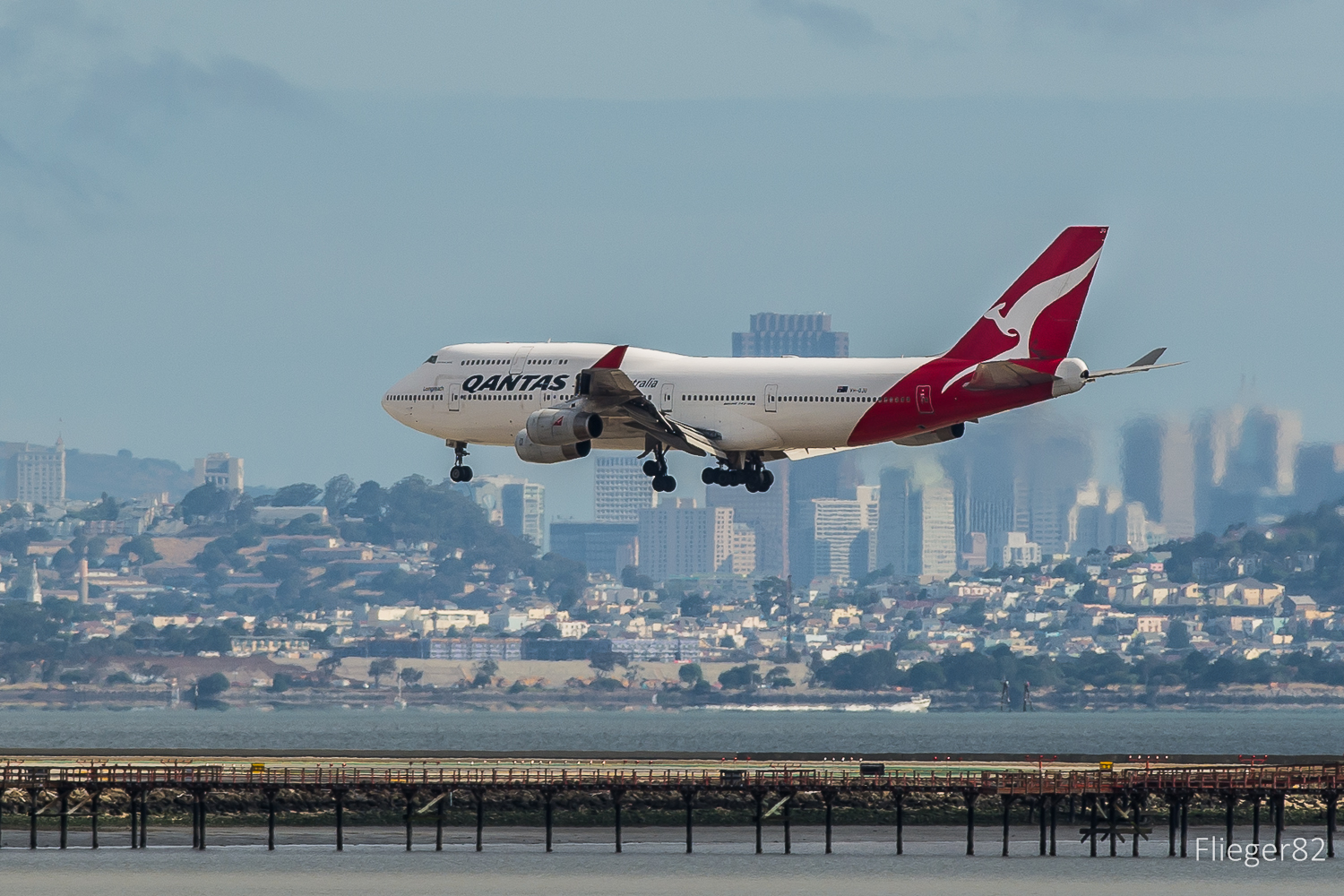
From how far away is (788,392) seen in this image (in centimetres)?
7994

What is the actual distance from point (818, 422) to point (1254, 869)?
3179cm

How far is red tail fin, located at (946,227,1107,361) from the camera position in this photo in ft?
265

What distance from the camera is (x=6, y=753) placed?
125 meters

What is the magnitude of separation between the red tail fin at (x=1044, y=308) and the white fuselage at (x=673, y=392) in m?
3.17

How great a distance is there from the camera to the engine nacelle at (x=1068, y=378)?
76.7 metres

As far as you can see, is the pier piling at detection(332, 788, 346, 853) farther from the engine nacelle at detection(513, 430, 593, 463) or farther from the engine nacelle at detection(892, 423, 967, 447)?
the engine nacelle at detection(892, 423, 967, 447)

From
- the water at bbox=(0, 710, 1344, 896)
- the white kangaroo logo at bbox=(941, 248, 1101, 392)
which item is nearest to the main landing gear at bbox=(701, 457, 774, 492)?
the white kangaroo logo at bbox=(941, 248, 1101, 392)

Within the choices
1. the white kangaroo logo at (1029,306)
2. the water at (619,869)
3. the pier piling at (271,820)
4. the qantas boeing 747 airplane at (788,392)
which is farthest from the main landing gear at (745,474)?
the pier piling at (271,820)

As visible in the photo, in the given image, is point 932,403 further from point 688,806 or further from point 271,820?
point 271,820

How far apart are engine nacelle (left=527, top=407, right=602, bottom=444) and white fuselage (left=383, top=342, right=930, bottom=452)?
1.06 metres

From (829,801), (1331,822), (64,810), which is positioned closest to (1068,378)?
(829,801)

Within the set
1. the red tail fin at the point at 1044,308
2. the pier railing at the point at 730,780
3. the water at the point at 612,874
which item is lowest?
the water at the point at 612,874

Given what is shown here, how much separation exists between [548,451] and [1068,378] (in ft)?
55.1

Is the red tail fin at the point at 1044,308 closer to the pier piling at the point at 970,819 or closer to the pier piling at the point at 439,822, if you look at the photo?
the pier piling at the point at 970,819
